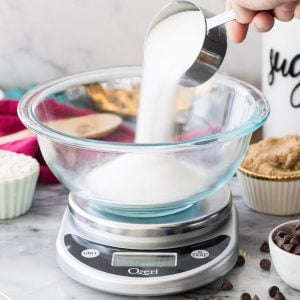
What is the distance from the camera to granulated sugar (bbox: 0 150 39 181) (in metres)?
1.13

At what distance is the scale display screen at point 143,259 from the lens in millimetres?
950

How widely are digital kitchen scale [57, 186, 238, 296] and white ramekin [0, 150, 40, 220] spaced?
4.0 inches

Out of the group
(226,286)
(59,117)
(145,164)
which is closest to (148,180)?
(145,164)

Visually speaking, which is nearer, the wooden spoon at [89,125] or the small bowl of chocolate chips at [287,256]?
the small bowl of chocolate chips at [287,256]

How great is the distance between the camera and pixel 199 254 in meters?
0.96

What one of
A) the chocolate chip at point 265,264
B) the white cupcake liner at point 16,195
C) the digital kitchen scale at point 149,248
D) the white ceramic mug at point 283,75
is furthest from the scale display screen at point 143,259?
the white ceramic mug at point 283,75

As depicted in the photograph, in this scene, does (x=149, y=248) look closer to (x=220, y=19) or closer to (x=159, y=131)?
(x=159, y=131)

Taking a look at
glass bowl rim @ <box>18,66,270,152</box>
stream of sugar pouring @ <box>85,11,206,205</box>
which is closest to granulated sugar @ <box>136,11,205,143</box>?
stream of sugar pouring @ <box>85,11,206,205</box>

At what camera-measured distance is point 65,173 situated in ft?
3.41

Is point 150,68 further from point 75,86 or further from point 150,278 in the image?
point 150,278

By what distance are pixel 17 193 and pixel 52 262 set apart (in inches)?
5.9

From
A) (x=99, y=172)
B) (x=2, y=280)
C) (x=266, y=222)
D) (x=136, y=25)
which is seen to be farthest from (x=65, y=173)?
(x=136, y=25)

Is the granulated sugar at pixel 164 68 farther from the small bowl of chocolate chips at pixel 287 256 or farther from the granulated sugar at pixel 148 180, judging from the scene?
the small bowl of chocolate chips at pixel 287 256

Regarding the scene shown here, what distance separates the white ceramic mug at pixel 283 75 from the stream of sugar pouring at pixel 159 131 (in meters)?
0.20
